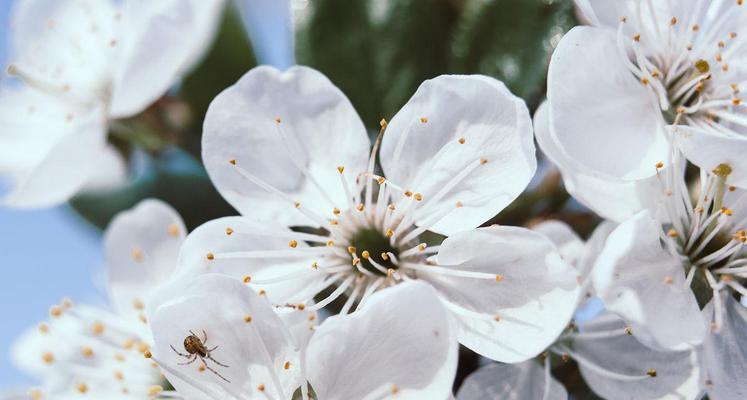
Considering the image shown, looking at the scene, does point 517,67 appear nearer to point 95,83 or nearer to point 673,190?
point 673,190

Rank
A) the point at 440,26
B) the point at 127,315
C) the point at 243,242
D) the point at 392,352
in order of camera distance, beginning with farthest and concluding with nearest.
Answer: the point at 440,26, the point at 127,315, the point at 243,242, the point at 392,352

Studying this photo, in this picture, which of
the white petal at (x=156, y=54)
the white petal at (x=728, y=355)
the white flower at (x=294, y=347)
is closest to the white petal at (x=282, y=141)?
the white flower at (x=294, y=347)

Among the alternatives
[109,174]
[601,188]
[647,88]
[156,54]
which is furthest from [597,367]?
[109,174]

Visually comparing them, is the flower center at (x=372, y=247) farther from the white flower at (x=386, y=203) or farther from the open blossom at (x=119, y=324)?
the open blossom at (x=119, y=324)

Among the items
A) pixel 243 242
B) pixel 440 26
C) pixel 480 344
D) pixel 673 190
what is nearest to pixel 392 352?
pixel 480 344

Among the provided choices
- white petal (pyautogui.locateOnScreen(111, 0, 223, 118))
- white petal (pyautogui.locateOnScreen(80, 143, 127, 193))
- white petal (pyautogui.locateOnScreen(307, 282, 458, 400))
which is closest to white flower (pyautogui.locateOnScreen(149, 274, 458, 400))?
white petal (pyautogui.locateOnScreen(307, 282, 458, 400))

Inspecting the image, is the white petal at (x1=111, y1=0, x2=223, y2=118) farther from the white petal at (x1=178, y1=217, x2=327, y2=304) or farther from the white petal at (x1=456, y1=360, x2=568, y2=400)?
the white petal at (x1=456, y1=360, x2=568, y2=400)
